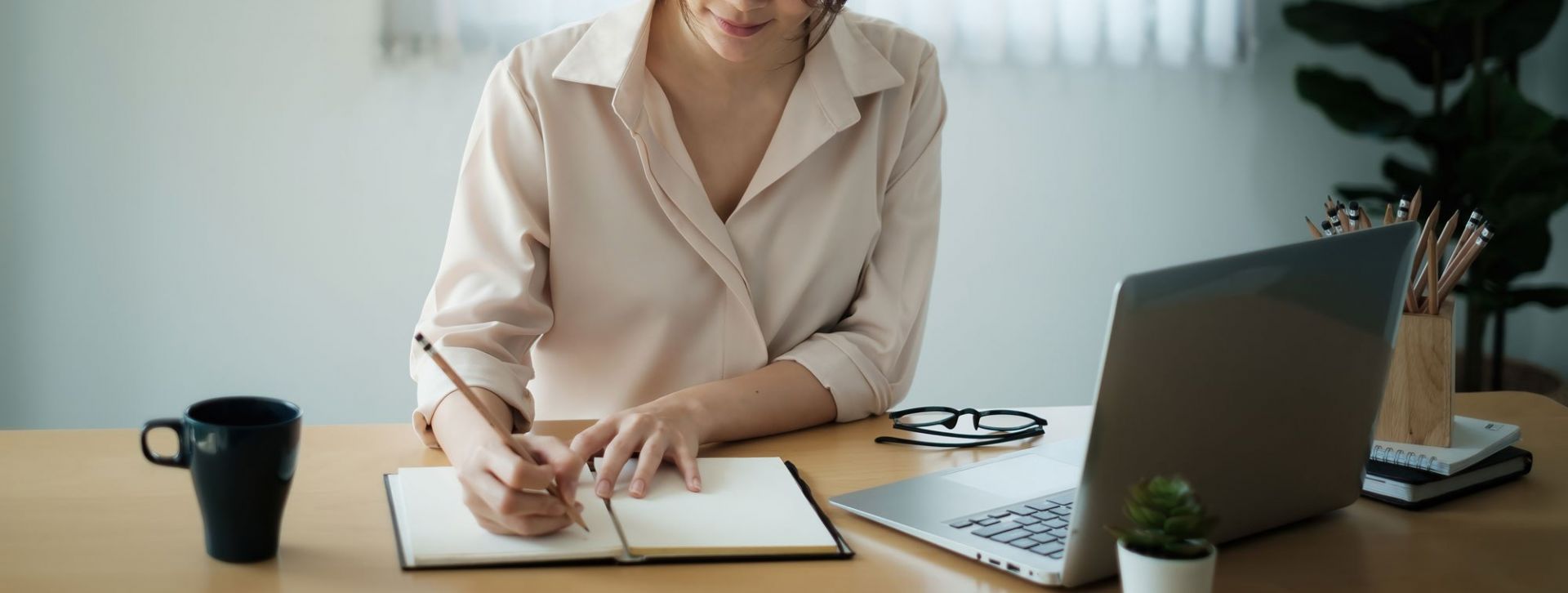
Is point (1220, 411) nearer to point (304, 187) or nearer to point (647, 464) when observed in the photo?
point (647, 464)

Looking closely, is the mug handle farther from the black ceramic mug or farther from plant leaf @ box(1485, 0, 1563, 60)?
plant leaf @ box(1485, 0, 1563, 60)

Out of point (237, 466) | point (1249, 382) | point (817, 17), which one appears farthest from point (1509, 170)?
point (237, 466)

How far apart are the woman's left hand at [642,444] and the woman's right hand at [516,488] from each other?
6 centimetres

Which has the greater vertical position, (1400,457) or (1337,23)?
(1337,23)

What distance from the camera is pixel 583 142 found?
4.48ft

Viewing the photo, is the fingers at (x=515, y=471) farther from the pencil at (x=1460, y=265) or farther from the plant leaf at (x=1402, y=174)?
the plant leaf at (x=1402, y=174)

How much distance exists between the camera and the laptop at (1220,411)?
0.80 meters

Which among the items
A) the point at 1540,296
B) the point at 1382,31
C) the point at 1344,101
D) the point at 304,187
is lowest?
the point at 1540,296

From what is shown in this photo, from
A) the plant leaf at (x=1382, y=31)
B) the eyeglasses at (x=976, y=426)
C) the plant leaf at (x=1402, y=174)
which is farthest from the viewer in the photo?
the plant leaf at (x=1402, y=174)

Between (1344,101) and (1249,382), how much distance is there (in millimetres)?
2131

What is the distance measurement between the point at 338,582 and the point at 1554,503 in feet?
3.10

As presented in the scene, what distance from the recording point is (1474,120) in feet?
8.91

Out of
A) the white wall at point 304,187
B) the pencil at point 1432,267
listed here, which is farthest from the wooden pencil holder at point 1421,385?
the white wall at point 304,187

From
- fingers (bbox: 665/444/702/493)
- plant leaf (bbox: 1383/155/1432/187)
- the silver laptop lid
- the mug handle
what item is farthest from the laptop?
plant leaf (bbox: 1383/155/1432/187)
